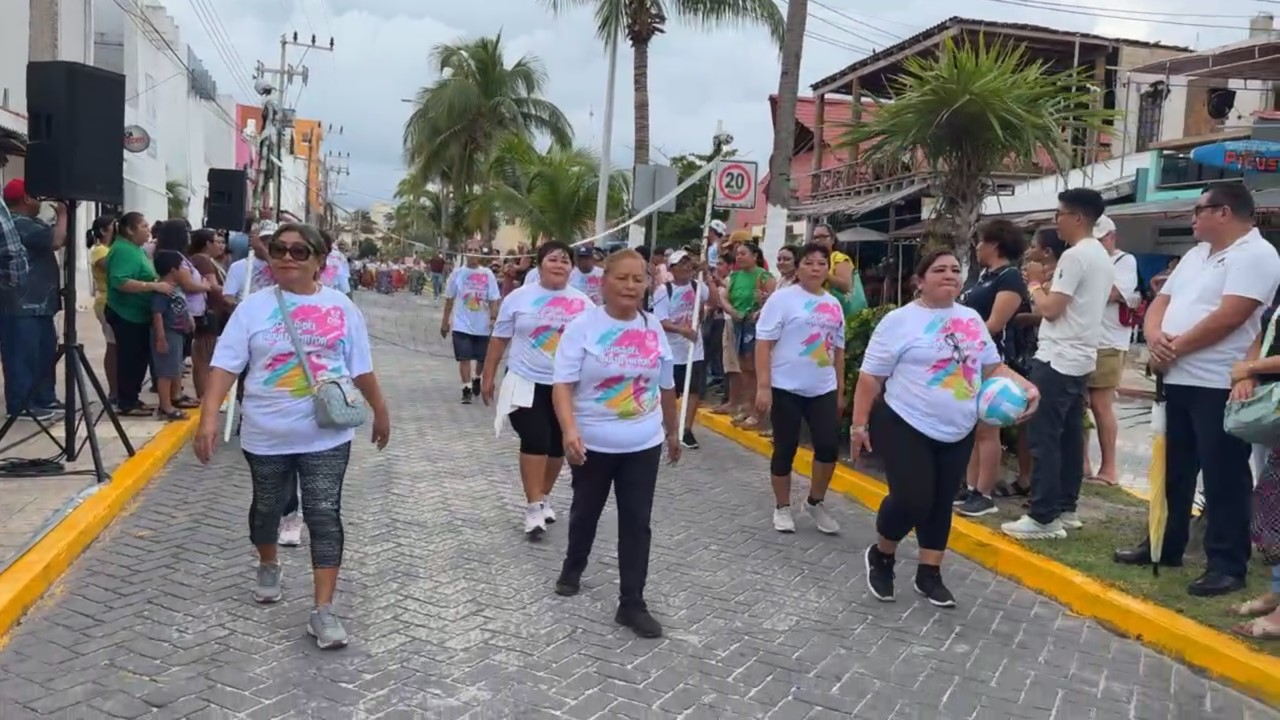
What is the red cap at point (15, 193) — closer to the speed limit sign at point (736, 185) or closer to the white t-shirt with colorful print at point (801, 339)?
the white t-shirt with colorful print at point (801, 339)

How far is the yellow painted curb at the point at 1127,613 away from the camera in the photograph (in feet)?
14.9

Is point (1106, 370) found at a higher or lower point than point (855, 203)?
lower

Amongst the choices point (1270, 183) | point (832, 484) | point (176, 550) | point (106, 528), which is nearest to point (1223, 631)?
point (832, 484)

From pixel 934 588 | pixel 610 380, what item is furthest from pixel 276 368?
pixel 934 588

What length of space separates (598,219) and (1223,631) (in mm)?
15772

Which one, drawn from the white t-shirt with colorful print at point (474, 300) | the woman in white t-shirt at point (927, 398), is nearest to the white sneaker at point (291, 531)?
the woman in white t-shirt at point (927, 398)

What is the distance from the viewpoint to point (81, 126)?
6.64 meters

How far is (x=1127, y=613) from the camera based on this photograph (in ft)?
17.1

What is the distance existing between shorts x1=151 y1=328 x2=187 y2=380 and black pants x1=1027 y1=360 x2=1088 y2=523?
6.85 m

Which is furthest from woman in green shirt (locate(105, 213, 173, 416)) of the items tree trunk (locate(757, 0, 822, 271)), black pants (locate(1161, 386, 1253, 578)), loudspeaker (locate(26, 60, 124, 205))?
black pants (locate(1161, 386, 1253, 578))

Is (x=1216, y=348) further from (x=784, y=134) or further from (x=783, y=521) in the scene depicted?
(x=784, y=134)

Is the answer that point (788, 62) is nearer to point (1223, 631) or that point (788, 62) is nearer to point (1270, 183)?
point (1270, 183)

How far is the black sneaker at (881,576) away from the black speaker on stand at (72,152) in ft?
15.5

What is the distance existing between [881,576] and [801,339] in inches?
61.3
